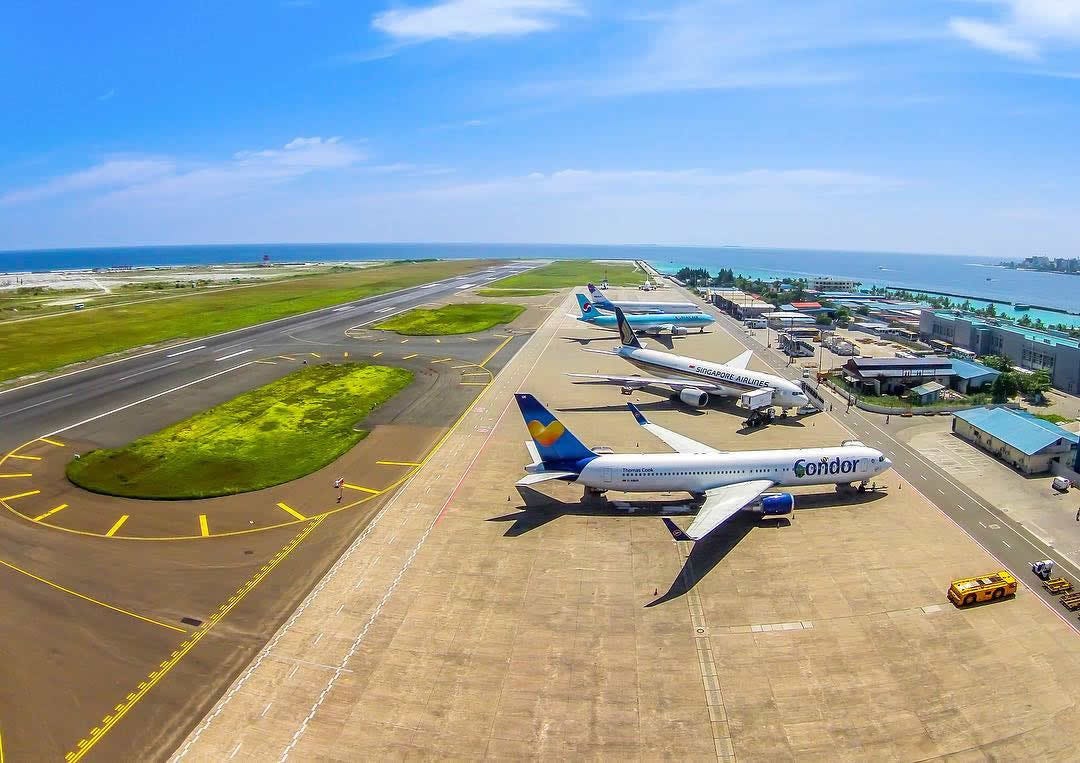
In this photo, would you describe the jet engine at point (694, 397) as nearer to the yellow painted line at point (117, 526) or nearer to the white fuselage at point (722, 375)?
the white fuselage at point (722, 375)

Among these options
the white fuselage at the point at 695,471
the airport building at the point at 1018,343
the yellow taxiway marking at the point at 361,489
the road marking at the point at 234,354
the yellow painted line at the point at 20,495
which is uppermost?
the airport building at the point at 1018,343

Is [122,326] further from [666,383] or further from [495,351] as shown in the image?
[666,383]

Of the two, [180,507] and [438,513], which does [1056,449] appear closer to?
[438,513]

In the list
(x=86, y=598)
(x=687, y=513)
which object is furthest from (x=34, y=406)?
(x=687, y=513)

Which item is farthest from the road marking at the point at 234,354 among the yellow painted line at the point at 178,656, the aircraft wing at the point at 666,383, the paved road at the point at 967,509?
the paved road at the point at 967,509

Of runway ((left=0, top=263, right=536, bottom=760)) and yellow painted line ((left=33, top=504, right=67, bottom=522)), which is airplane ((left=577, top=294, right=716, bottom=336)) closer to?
runway ((left=0, top=263, right=536, bottom=760))

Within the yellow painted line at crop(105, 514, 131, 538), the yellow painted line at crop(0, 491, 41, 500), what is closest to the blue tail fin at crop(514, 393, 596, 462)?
the yellow painted line at crop(105, 514, 131, 538)
